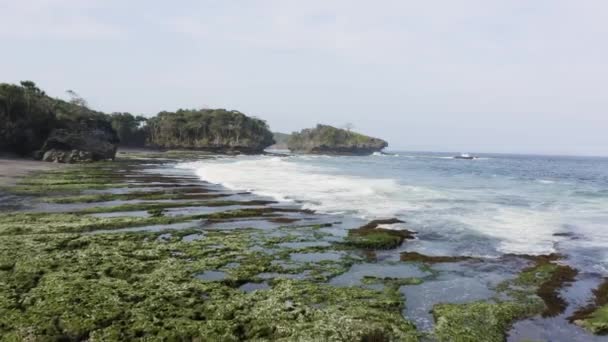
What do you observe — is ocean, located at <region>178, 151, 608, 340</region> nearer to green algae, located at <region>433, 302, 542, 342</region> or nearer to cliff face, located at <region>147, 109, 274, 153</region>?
green algae, located at <region>433, 302, 542, 342</region>

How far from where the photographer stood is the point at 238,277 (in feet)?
49.8

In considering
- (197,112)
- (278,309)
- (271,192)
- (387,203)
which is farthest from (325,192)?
(197,112)

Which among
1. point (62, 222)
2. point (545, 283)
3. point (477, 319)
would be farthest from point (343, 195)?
point (477, 319)

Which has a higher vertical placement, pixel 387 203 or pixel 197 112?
pixel 197 112

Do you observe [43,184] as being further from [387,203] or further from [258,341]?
[258,341]

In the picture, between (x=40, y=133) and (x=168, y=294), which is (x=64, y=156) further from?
(x=168, y=294)

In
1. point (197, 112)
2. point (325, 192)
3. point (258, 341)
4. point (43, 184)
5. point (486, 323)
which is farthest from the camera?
point (197, 112)

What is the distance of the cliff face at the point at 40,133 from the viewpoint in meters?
68.2

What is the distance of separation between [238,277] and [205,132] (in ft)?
483

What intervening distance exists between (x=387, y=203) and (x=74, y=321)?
27105 millimetres

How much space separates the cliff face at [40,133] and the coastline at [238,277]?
49.2 meters

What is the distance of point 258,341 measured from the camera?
34.7 feet

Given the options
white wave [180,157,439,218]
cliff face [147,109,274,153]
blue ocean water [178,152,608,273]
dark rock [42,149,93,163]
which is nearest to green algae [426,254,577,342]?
blue ocean water [178,152,608,273]

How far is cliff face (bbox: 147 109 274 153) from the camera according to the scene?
15200 cm
